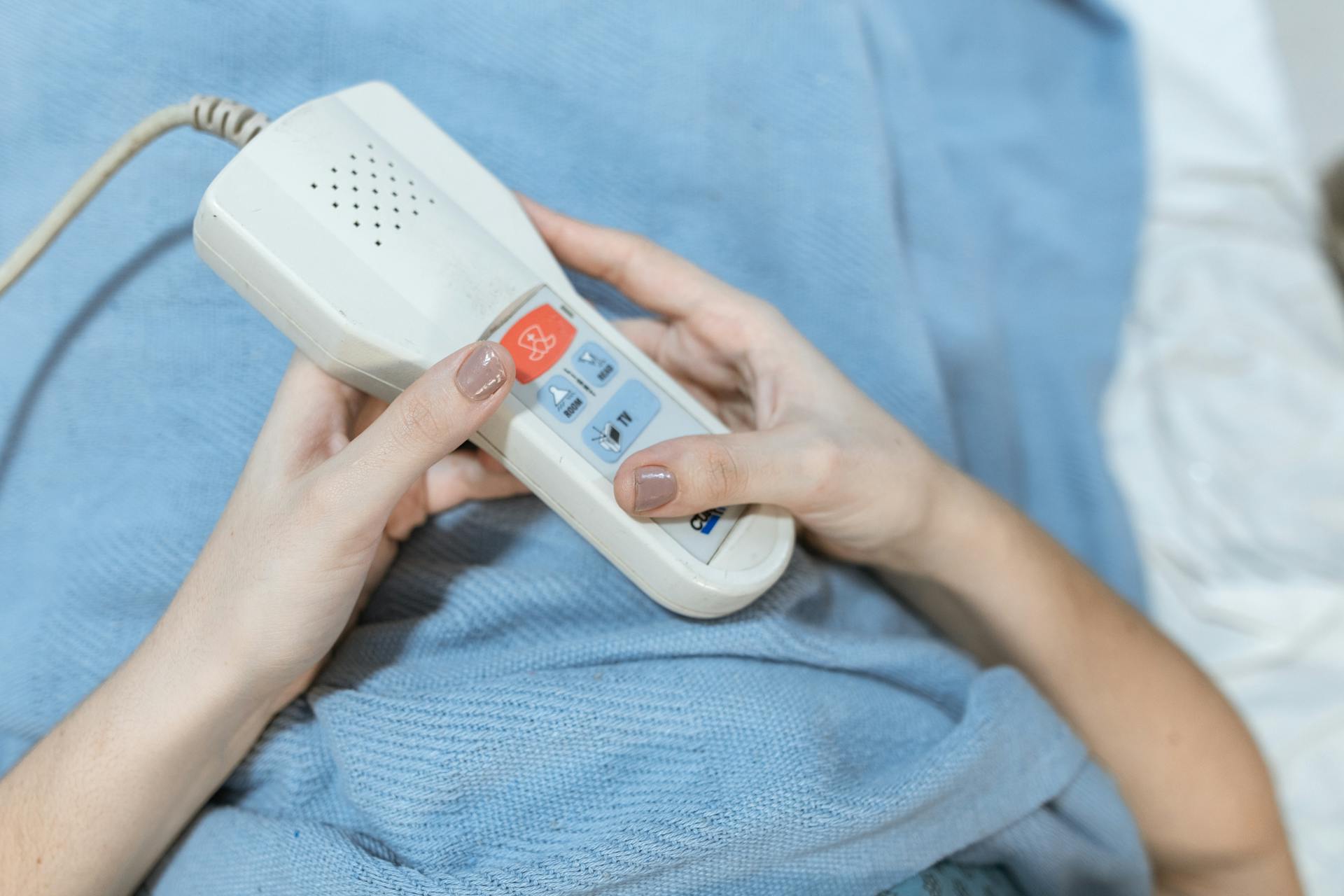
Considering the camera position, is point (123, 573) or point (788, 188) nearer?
point (123, 573)

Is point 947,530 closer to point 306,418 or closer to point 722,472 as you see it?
point 722,472

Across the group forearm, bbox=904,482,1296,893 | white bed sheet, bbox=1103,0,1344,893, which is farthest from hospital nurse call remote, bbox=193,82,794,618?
white bed sheet, bbox=1103,0,1344,893

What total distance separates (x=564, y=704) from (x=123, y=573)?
0.90 feet

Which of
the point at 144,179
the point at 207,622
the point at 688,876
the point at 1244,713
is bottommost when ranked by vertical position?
the point at 1244,713

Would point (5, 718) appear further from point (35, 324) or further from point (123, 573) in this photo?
point (35, 324)

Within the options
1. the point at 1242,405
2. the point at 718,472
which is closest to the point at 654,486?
the point at 718,472

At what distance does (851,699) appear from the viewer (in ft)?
1.81

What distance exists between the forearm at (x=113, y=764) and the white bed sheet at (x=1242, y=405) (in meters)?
0.81

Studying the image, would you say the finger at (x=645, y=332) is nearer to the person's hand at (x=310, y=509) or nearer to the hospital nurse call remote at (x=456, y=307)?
the hospital nurse call remote at (x=456, y=307)

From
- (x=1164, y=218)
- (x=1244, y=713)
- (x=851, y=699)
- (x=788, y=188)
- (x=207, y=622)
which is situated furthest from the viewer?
(x=1164, y=218)

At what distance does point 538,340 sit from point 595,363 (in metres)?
0.03

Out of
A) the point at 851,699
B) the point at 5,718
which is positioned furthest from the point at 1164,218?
the point at 5,718

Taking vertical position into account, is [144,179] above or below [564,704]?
above

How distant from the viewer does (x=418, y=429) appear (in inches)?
16.0
